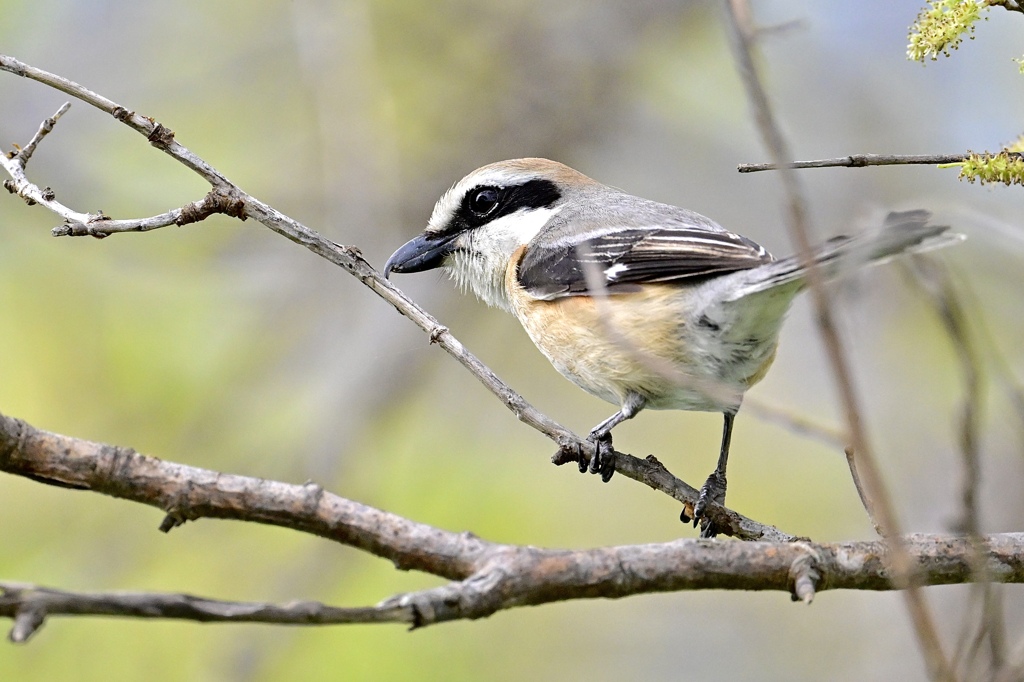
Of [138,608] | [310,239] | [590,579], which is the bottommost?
[138,608]

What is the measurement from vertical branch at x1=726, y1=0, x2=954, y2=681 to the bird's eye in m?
2.76

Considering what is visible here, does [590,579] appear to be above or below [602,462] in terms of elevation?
below

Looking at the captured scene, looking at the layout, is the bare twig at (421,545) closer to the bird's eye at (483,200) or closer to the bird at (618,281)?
the bird at (618,281)

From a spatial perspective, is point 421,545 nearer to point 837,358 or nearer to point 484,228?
point 837,358

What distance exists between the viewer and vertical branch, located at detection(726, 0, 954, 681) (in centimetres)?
113

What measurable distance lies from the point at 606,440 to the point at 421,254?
135 centimetres

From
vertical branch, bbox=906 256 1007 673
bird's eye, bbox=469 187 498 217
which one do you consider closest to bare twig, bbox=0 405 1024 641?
vertical branch, bbox=906 256 1007 673

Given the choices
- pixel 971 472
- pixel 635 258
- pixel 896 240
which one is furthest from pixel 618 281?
pixel 971 472

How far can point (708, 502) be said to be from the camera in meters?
2.78

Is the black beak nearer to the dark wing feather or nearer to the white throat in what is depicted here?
the white throat

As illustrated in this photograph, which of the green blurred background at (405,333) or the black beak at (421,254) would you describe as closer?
the black beak at (421,254)

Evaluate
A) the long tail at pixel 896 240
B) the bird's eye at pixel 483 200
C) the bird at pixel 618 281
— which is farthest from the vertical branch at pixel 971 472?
the bird's eye at pixel 483 200

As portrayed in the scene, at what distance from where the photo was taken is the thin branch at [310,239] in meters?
2.38

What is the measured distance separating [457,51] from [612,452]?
444 centimetres
